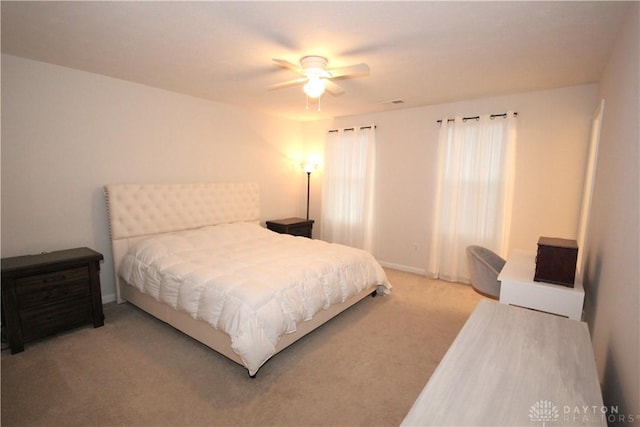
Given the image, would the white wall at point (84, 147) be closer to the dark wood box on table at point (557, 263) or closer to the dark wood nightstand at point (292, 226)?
the dark wood nightstand at point (292, 226)

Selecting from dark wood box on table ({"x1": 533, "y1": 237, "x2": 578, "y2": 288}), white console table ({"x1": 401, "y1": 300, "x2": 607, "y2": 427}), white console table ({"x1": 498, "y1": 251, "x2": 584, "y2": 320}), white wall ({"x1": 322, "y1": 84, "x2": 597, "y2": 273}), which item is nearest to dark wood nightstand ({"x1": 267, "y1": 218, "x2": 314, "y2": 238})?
white wall ({"x1": 322, "y1": 84, "x2": 597, "y2": 273})

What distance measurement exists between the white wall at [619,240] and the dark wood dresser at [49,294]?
3.86m

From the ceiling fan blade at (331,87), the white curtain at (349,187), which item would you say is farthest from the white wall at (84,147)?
the ceiling fan blade at (331,87)

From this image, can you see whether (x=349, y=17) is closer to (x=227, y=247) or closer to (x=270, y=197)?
(x=227, y=247)

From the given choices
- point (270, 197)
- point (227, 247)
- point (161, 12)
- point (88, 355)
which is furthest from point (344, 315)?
point (161, 12)

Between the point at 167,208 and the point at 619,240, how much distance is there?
163 inches

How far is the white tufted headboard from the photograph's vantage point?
337cm

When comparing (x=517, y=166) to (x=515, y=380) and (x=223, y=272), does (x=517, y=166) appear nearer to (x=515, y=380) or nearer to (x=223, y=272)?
(x=515, y=380)

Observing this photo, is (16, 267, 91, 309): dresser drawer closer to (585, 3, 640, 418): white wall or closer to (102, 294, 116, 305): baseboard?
(102, 294, 116, 305): baseboard

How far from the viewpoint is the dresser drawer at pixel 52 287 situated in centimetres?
258

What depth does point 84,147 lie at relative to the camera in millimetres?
3236

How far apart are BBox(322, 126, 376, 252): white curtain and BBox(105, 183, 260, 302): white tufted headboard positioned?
4.88 feet

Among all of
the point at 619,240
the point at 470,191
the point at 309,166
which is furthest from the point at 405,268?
the point at 619,240

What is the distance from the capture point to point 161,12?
1.97 metres
